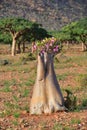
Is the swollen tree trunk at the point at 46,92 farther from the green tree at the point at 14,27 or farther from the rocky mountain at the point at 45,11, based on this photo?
the rocky mountain at the point at 45,11

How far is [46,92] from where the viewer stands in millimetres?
9641

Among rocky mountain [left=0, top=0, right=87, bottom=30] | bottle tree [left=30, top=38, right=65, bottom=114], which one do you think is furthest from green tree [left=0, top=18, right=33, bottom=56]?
bottle tree [left=30, top=38, right=65, bottom=114]

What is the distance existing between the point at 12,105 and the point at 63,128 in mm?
2870

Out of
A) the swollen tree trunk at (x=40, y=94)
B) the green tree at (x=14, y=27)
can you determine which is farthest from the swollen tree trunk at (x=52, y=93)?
the green tree at (x=14, y=27)

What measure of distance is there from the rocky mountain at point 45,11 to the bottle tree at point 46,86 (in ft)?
230

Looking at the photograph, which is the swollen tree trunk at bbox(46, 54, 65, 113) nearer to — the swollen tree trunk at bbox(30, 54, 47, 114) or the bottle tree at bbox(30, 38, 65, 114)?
the bottle tree at bbox(30, 38, 65, 114)

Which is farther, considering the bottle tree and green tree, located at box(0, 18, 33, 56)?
green tree, located at box(0, 18, 33, 56)

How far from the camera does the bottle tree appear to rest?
9.48 metres

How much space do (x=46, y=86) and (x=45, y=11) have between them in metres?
80.6

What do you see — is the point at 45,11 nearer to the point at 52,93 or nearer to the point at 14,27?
the point at 14,27

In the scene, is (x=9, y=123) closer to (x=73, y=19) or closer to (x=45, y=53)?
(x=45, y=53)

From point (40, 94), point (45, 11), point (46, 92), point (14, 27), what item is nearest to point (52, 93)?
point (46, 92)

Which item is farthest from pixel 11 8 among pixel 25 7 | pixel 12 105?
pixel 12 105

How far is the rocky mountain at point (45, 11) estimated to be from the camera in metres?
83.4
